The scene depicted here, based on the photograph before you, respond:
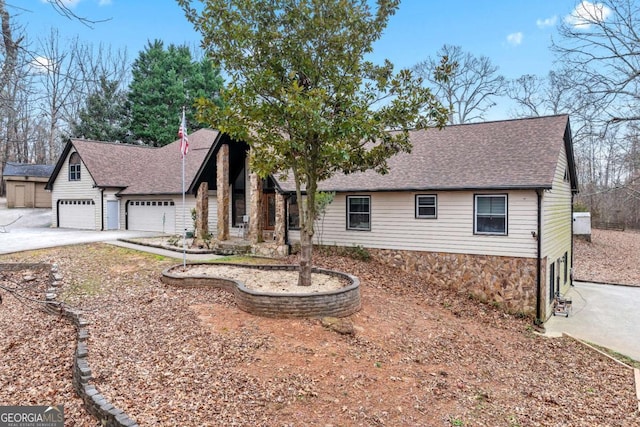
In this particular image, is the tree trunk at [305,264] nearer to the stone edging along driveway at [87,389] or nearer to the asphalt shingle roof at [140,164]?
the stone edging along driveway at [87,389]

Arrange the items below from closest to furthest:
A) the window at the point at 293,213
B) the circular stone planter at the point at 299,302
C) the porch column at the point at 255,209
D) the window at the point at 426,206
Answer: the circular stone planter at the point at 299,302 < the window at the point at 426,206 < the porch column at the point at 255,209 < the window at the point at 293,213

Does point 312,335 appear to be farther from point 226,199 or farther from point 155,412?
point 226,199

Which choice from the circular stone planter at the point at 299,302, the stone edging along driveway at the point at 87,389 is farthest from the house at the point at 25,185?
the circular stone planter at the point at 299,302

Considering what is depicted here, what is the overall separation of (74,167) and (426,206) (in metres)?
20.7

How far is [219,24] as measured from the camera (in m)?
8.24

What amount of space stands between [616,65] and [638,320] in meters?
9.17

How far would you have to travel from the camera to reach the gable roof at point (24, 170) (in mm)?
30234

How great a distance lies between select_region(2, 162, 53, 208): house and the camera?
30.3m

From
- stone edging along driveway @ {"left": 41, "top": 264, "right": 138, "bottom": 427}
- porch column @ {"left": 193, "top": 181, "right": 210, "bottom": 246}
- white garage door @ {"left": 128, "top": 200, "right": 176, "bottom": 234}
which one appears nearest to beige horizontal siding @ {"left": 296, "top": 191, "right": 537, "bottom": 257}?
porch column @ {"left": 193, "top": 181, "right": 210, "bottom": 246}

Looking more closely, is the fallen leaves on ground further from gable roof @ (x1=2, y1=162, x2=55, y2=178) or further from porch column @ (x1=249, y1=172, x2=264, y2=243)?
gable roof @ (x1=2, y1=162, x2=55, y2=178)

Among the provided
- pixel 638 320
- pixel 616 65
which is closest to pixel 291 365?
pixel 638 320

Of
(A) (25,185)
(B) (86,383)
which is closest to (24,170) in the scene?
(A) (25,185)

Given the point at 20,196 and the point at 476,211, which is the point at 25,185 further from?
the point at 476,211

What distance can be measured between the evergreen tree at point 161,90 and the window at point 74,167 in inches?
464
